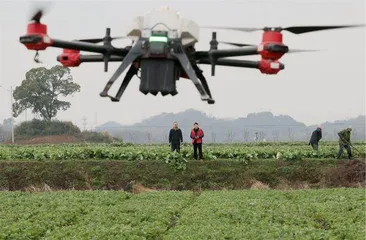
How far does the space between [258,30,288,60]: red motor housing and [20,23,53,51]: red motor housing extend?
2.64 ft

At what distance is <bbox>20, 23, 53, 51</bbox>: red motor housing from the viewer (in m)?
2.07

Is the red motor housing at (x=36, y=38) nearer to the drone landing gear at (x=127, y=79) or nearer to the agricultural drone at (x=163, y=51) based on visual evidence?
the agricultural drone at (x=163, y=51)

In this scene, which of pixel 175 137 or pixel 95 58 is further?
pixel 175 137

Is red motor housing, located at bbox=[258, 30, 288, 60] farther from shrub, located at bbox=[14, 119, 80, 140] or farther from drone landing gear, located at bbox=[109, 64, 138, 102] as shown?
shrub, located at bbox=[14, 119, 80, 140]

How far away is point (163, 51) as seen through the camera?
2195 mm

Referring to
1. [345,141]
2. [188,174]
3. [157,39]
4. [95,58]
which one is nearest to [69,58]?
[95,58]

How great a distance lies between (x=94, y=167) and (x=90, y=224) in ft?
46.1

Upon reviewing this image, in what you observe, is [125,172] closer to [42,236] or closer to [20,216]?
[20,216]

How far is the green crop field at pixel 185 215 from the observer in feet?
50.1

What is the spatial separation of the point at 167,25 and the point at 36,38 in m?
0.50

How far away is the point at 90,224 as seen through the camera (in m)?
16.9

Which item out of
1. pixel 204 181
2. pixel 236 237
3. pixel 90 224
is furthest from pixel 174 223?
pixel 204 181

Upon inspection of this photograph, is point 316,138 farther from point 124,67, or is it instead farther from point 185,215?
point 124,67

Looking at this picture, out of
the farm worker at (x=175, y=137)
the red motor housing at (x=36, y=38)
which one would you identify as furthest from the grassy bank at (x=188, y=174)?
the red motor housing at (x=36, y=38)
